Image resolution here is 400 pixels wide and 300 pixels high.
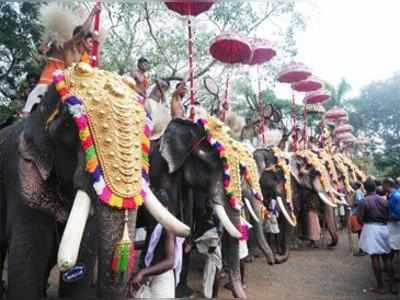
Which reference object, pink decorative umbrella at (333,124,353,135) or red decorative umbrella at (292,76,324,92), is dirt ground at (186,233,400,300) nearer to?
red decorative umbrella at (292,76,324,92)

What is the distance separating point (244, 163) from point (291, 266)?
2700 mm

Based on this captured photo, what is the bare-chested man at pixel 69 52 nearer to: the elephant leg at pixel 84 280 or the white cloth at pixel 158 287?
the elephant leg at pixel 84 280

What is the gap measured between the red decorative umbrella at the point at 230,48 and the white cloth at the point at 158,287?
4.26 metres

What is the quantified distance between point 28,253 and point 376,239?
4.85 meters

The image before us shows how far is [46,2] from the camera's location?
431cm

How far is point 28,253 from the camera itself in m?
2.71

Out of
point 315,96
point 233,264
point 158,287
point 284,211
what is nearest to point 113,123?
point 158,287

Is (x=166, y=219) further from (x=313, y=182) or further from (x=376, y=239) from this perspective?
(x=313, y=182)

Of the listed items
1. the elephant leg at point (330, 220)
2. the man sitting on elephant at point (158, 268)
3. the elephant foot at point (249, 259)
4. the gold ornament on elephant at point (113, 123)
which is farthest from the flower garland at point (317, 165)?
the gold ornament on elephant at point (113, 123)

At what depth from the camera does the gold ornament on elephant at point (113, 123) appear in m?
2.29

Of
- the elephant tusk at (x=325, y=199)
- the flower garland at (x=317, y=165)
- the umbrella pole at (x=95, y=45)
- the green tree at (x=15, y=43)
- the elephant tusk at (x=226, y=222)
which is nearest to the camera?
the umbrella pole at (x=95, y=45)

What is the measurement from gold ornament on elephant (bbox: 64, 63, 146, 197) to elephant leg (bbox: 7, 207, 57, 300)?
791 mm

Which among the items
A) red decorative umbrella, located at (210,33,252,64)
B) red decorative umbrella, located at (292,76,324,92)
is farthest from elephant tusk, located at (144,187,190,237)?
red decorative umbrella, located at (292,76,324,92)

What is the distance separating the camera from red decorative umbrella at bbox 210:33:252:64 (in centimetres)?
654
